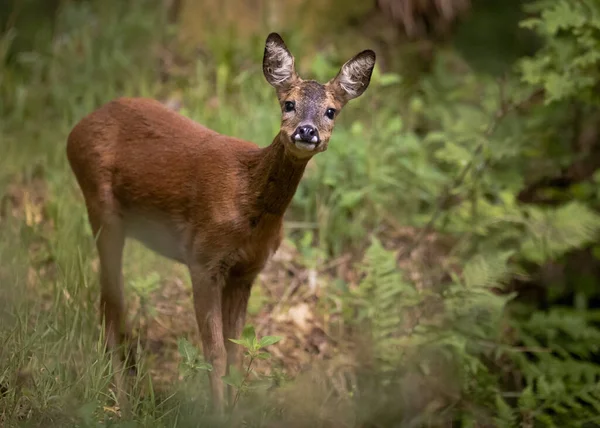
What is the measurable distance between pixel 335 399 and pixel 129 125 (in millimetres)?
1936

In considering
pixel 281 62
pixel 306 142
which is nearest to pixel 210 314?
pixel 306 142

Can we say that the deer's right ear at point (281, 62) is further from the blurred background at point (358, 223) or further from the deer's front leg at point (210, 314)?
the blurred background at point (358, 223)

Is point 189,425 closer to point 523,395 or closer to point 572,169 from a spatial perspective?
point 523,395

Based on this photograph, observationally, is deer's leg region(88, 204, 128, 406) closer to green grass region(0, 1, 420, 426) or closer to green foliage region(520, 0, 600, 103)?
green grass region(0, 1, 420, 426)

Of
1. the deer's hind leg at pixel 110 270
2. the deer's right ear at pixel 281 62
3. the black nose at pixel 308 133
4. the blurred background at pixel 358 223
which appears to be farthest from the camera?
the deer's hind leg at pixel 110 270

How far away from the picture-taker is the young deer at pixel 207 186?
4.39m

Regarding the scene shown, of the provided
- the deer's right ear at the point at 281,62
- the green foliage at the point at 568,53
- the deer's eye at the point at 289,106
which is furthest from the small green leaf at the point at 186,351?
the green foliage at the point at 568,53

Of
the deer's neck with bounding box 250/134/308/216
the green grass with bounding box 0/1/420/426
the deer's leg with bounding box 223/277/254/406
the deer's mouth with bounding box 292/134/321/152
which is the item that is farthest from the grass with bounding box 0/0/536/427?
the deer's mouth with bounding box 292/134/321/152

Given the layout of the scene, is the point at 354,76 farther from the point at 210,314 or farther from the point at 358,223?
the point at 358,223

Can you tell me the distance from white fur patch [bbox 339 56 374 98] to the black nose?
1.59 ft

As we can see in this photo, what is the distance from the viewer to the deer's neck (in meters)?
4.38

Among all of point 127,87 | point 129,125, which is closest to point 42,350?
point 129,125

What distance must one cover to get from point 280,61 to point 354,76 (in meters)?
0.37

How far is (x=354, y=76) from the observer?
451 cm
